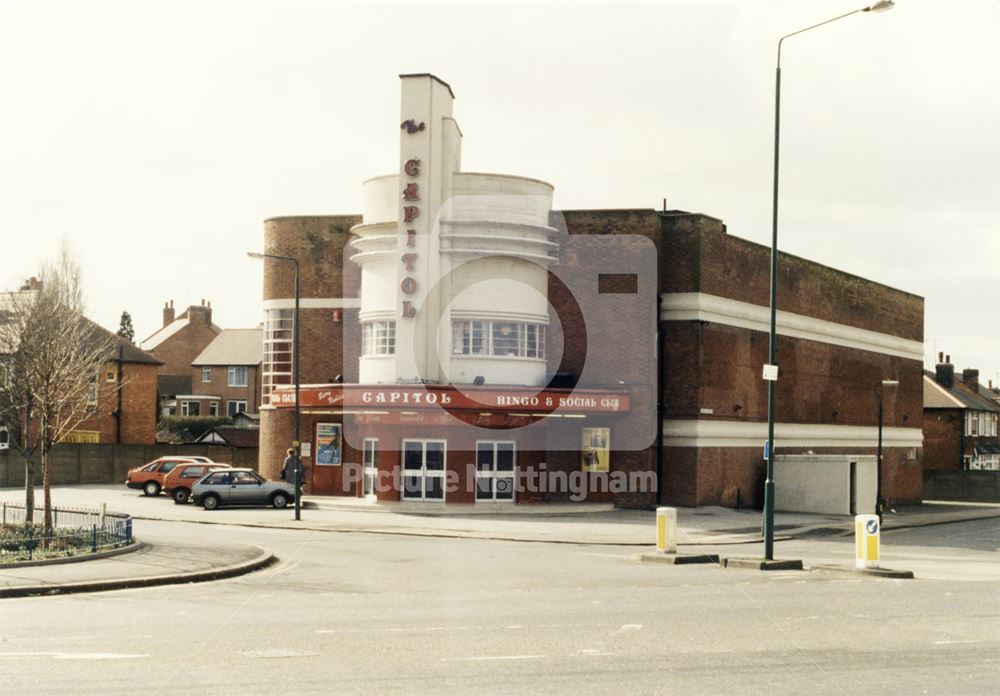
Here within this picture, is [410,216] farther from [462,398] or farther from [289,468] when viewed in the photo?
[289,468]

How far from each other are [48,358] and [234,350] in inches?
2508

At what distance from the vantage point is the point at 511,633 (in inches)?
576

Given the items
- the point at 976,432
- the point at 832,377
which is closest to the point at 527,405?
the point at 832,377

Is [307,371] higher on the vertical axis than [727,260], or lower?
lower

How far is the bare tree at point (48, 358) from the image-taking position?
1048 inches

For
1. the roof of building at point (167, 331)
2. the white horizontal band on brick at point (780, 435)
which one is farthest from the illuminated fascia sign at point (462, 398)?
the roof of building at point (167, 331)

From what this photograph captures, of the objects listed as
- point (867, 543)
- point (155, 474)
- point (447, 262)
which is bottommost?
point (155, 474)

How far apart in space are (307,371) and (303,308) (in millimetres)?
2509

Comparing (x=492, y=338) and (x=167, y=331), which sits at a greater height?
(x=167, y=331)

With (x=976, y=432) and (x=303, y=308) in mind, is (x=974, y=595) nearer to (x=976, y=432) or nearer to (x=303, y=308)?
(x=303, y=308)

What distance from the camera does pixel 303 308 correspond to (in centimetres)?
4594

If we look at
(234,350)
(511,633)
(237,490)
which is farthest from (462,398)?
(234,350)

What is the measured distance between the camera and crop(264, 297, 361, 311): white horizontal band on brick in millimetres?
45281

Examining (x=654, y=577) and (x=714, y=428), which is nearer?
(x=654, y=577)
